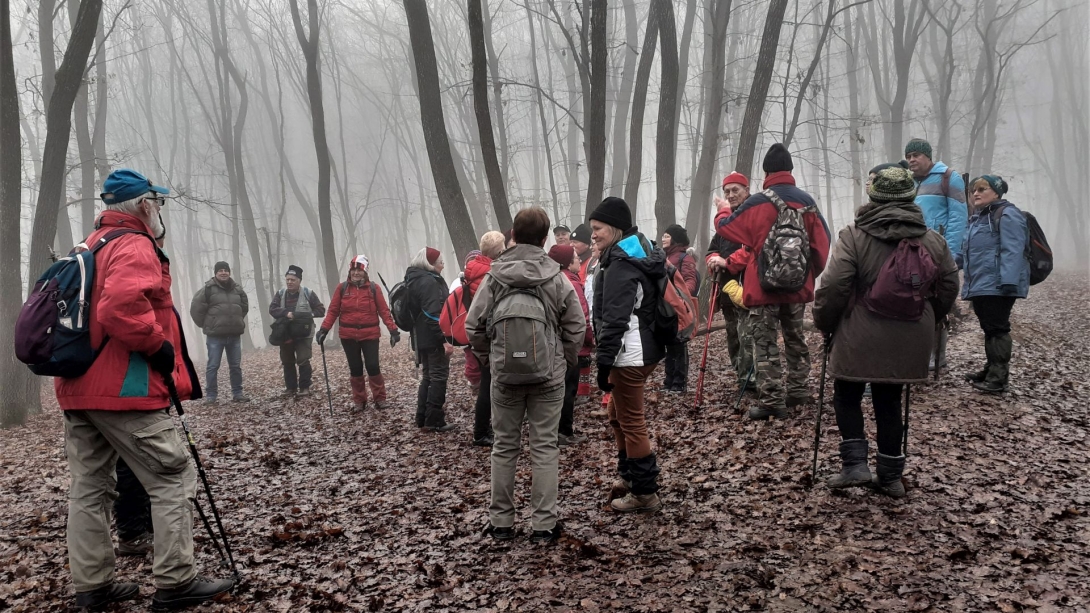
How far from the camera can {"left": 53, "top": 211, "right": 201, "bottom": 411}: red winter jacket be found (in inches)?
138

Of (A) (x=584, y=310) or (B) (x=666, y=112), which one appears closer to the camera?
(A) (x=584, y=310)

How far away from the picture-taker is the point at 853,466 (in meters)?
4.74

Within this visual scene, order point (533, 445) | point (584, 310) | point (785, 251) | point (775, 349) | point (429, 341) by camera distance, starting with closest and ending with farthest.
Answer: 1. point (533, 445)
2. point (785, 251)
3. point (775, 349)
4. point (584, 310)
5. point (429, 341)

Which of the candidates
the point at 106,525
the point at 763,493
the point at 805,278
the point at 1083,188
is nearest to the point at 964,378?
the point at 805,278

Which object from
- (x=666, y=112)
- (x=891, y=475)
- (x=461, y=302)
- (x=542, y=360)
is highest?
(x=666, y=112)

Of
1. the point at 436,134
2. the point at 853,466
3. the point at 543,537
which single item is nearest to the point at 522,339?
the point at 543,537

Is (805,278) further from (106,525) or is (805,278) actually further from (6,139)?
(6,139)

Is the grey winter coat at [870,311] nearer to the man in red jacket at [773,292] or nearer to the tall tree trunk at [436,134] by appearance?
the man in red jacket at [773,292]

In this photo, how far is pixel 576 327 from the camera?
455cm

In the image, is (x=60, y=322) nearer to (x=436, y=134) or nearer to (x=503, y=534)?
(x=503, y=534)

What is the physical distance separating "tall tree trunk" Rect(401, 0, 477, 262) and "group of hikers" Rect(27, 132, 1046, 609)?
436cm

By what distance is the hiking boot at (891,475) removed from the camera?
15.0 feet

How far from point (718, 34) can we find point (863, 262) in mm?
11280

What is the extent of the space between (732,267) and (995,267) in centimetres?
268
